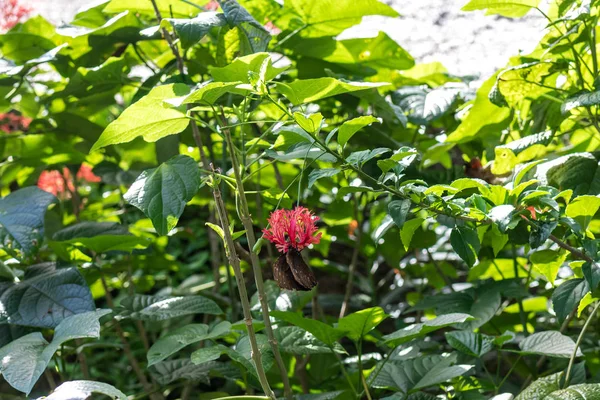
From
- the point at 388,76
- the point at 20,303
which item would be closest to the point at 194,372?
the point at 20,303

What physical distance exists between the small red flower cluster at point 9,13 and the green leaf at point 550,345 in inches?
50.7

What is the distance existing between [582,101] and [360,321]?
1.48ft

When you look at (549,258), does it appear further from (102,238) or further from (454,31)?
(454,31)

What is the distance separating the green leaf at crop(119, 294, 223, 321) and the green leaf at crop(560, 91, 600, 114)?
23.9 inches

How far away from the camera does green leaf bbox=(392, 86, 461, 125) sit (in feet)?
4.29

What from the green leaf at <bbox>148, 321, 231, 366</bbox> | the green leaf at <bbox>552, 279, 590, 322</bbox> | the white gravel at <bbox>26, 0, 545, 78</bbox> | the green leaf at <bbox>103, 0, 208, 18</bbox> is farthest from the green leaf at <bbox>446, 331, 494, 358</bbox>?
the white gravel at <bbox>26, 0, 545, 78</bbox>

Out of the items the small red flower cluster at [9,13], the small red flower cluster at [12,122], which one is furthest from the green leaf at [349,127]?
the small red flower cluster at [12,122]

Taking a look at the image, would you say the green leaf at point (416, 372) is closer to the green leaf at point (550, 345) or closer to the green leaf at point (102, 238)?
the green leaf at point (550, 345)

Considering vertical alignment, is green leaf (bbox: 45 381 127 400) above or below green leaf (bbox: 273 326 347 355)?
above

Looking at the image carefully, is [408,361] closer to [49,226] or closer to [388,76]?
[388,76]

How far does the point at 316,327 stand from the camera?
1039mm

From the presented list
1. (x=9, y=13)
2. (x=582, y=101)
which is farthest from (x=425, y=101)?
Answer: (x=9, y=13)

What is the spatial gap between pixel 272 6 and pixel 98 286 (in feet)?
2.70

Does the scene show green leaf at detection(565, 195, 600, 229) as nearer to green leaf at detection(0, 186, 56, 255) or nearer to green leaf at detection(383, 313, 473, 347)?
green leaf at detection(383, 313, 473, 347)
